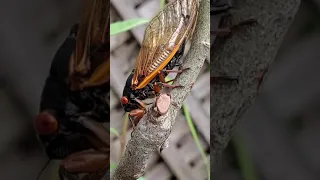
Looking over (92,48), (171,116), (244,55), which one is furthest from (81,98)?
(244,55)

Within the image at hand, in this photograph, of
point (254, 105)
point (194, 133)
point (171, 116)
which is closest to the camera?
point (254, 105)

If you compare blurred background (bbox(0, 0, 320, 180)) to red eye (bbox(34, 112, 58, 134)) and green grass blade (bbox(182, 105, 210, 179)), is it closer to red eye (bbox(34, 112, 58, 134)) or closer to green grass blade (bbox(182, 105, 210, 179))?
red eye (bbox(34, 112, 58, 134))

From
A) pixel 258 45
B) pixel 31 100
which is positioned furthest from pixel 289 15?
pixel 31 100

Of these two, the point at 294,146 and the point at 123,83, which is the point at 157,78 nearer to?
the point at 123,83

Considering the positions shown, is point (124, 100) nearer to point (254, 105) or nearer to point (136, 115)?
point (136, 115)

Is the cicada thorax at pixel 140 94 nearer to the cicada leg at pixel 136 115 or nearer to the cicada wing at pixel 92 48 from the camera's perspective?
the cicada leg at pixel 136 115

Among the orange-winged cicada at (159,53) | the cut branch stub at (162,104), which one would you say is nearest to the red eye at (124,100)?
the orange-winged cicada at (159,53)
